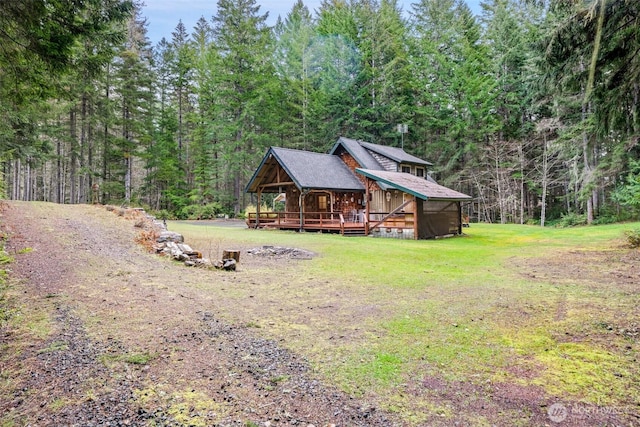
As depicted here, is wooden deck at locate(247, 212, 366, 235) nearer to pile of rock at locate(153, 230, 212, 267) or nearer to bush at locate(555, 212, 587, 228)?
pile of rock at locate(153, 230, 212, 267)

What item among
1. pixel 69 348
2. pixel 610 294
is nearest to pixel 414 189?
pixel 610 294

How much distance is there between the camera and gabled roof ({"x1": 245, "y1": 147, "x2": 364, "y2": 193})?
62.3 feet

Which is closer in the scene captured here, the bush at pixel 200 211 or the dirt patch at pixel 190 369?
the dirt patch at pixel 190 369

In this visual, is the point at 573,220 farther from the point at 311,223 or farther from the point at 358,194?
the point at 311,223

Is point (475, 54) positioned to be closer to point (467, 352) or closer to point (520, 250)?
point (520, 250)

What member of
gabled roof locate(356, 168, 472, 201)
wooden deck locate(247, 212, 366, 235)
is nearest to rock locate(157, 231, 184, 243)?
wooden deck locate(247, 212, 366, 235)

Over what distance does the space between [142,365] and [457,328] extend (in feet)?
11.9

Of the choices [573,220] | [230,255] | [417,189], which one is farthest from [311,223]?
[573,220]

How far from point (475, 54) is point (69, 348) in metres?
35.4

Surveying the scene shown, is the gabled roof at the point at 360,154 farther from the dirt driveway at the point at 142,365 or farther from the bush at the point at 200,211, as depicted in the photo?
the dirt driveway at the point at 142,365

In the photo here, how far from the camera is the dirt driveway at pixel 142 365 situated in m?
2.48

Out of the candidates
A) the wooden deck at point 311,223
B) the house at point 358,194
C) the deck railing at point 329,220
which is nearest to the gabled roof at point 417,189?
the house at point 358,194

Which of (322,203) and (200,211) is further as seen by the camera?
(200,211)

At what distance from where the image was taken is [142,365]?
3.19 m
